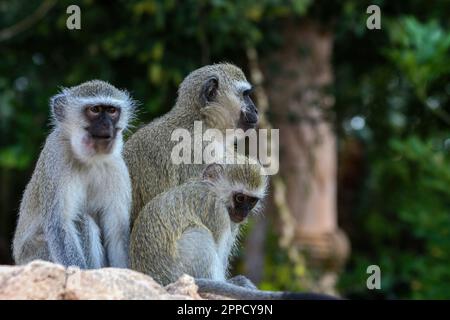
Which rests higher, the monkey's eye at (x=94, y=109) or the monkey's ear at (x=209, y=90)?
the monkey's ear at (x=209, y=90)

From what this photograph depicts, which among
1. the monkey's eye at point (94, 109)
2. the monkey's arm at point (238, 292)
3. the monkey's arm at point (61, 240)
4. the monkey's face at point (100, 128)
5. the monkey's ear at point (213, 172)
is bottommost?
the monkey's arm at point (238, 292)

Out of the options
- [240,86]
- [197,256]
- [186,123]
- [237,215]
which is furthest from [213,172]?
[240,86]

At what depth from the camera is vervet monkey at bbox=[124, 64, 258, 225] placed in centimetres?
757

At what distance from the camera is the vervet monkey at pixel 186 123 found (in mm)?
7574

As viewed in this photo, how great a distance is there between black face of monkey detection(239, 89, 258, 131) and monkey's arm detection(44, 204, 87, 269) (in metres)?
1.99

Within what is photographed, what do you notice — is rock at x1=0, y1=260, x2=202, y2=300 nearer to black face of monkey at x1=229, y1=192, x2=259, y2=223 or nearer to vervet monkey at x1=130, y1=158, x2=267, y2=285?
vervet monkey at x1=130, y1=158, x2=267, y2=285

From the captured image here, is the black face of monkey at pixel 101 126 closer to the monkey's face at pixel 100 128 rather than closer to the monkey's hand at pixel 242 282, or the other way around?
the monkey's face at pixel 100 128

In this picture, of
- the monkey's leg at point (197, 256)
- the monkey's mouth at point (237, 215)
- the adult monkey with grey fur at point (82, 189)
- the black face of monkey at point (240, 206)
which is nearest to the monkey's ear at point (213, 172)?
the black face of monkey at point (240, 206)

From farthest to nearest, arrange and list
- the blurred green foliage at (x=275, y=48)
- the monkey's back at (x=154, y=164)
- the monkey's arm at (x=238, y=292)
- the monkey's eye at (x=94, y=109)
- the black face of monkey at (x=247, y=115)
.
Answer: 1. the blurred green foliage at (x=275, y=48)
2. the black face of monkey at (x=247, y=115)
3. the monkey's back at (x=154, y=164)
4. the monkey's eye at (x=94, y=109)
5. the monkey's arm at (x=238, y=292)

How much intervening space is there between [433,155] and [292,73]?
2.60 m

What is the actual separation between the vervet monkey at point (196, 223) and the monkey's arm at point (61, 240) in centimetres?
46

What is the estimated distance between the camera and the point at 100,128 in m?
6.92

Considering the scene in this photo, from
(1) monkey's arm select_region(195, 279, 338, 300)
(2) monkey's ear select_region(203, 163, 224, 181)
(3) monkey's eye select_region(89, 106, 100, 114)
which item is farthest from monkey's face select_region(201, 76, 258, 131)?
(1) monkey's arm select_region(195, 279, 338, 300)

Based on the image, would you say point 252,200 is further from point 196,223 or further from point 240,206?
point 196,223
